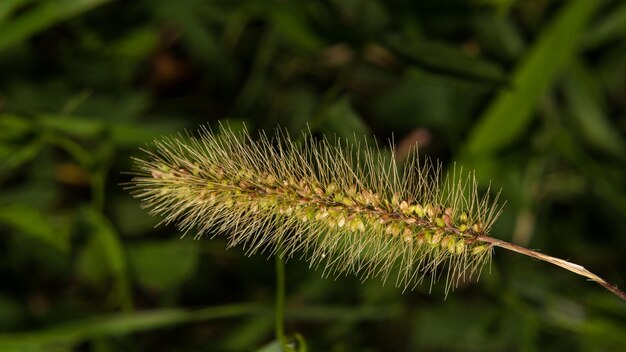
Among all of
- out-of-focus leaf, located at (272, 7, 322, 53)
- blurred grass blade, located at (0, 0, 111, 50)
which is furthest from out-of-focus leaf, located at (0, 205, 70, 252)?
out-of-focus leaf, located at (272, 7, 322, 53)

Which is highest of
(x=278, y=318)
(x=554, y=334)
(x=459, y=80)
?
(x=459, y=80)

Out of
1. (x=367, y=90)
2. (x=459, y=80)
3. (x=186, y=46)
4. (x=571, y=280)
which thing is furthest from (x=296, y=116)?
(x=571, y=280)

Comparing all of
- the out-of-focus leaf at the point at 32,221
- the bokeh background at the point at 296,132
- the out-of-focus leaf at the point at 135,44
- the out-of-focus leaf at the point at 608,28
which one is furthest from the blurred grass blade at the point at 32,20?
the out-of-focus leaf at the point at 608,28

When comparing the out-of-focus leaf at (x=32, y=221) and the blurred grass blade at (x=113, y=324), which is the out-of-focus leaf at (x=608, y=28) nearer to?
the blurred grass blade at (x=113, y=324)

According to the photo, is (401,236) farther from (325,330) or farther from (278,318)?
(325,330)

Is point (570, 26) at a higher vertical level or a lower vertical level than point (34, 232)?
higher

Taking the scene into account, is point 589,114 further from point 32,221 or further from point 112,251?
point 32,221
